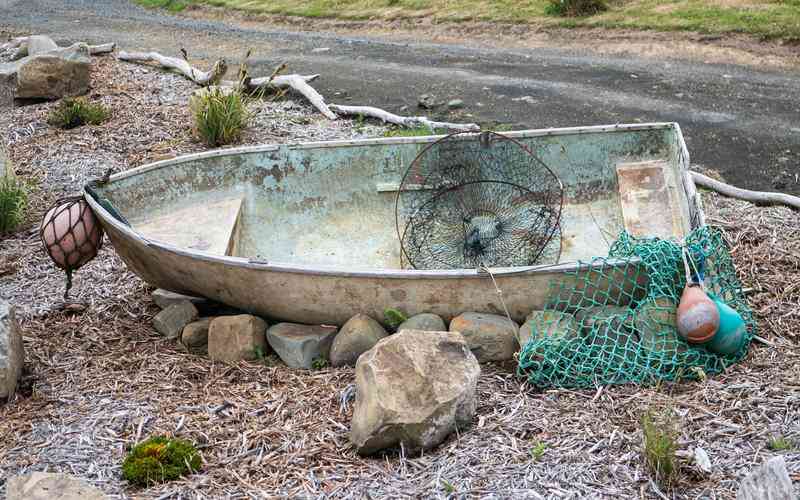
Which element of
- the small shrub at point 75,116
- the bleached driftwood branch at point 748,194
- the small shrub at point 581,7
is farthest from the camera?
the small shrub at point 581,7

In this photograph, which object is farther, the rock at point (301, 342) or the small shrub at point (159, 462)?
the rock at point (301, 342)

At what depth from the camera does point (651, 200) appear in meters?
6.32

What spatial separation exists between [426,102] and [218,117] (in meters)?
2.59

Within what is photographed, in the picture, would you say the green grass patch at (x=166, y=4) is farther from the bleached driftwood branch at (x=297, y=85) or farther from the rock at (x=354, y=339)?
the rock at (x=354, y=339)

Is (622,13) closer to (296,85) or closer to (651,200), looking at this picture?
(296,85)

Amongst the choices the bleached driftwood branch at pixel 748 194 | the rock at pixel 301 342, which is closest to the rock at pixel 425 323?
the rock at pixel 301 342

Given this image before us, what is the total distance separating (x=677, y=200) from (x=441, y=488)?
3.18 metres

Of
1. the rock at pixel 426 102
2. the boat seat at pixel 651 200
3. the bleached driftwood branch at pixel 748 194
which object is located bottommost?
the bleached driftwood branch at pixel 748 194

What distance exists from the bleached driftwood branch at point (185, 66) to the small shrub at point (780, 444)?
8.45 m

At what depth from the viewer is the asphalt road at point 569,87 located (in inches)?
335

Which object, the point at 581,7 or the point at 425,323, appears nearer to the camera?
the point at 425,323

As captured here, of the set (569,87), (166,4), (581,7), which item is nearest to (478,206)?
(569,87)

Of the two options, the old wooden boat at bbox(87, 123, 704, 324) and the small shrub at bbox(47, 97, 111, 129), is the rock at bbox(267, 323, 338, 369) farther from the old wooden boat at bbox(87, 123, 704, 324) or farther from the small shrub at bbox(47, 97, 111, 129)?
the small shrub at bbox(47, 97, 111, 129)

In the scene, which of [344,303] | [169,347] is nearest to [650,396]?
[344,303]
